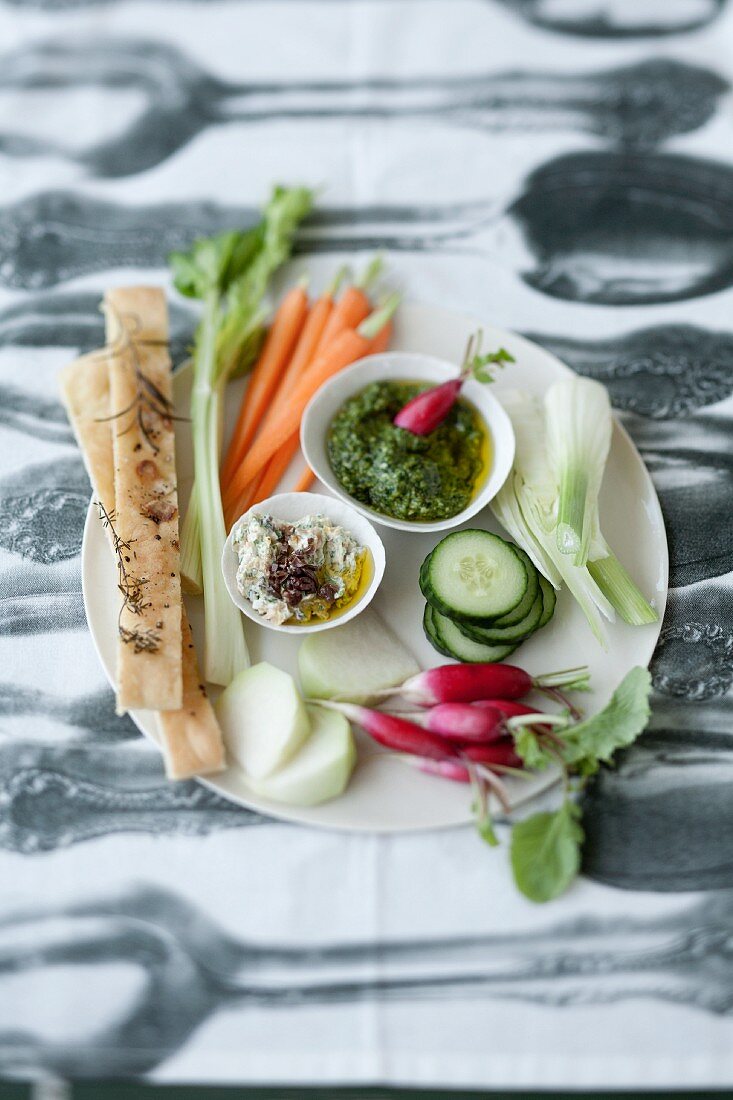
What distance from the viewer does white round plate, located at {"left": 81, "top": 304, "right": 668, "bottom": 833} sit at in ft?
9.39

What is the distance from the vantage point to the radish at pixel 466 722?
9.35 ft

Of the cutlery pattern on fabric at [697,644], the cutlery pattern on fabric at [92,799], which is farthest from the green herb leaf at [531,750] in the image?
the cutlery pattern on fabric at [92,799]

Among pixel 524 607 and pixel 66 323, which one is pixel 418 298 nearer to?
pixel 66 323

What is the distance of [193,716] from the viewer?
291 cm

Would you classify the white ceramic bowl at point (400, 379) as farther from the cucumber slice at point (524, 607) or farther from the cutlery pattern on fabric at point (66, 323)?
the cutlery pattern on fabric at point (66, 323)

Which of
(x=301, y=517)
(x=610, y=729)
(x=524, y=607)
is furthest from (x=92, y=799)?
(x=610, y=729)

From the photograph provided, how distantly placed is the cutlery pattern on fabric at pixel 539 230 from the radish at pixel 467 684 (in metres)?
1.81

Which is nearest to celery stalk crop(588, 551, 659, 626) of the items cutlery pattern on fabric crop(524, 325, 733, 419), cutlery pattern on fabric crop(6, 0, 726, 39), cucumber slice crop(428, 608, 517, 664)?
cucumber slice crop(428, 608, 517, 664)

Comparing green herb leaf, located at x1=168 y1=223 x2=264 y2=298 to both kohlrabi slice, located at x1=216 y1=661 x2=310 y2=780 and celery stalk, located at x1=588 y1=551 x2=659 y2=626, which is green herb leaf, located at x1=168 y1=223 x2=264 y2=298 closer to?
kohlrabi slice, located at x1=216 y1=661 x2=310 y2=780

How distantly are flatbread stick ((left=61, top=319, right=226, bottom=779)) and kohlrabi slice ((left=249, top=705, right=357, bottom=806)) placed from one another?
0.57 feet

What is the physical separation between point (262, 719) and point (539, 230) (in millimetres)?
2534

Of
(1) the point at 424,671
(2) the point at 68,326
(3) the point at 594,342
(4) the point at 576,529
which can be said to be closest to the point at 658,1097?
(1) the point at 424,671

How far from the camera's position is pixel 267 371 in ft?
12.0

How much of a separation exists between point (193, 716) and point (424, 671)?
2.40 ft
